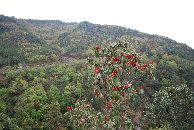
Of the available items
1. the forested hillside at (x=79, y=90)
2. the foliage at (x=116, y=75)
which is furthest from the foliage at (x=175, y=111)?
the foliage at (x=116, y=75)

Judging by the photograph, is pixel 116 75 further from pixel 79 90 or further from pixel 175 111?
pixel 79 90

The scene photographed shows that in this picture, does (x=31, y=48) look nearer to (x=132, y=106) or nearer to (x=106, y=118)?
(x=132, y=106)

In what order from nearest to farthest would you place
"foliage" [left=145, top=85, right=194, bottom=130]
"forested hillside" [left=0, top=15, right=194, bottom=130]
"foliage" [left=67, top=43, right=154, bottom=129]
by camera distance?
"foliage" [left=67, top=43, right=154, bottom=129], "forested hillside" [left=0, top=15, right=194, bottom=130], "foliage" [left=145, top=85, right=194, bottom=130]

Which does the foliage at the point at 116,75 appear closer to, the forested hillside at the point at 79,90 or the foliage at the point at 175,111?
the forested hillside at the point at 79,90

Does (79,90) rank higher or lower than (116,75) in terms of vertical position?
lower

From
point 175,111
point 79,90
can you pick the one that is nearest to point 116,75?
point 175,111

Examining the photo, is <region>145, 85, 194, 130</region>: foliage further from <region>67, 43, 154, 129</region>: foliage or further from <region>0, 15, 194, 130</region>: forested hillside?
<region>67, 43, 154, 129</region>: foliage

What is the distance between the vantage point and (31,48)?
179 metres

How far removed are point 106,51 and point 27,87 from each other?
90.1 metres

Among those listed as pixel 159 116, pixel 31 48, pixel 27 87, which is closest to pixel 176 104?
pixel 159 116

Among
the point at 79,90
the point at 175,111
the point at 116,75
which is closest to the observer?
the point at 116,75

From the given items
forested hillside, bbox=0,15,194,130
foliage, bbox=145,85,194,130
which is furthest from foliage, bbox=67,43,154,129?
foliage, bbox=145,85,194,130

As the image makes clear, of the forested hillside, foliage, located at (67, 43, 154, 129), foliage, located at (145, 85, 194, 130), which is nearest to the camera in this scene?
foliage, located at (67, 43, 154, 129)

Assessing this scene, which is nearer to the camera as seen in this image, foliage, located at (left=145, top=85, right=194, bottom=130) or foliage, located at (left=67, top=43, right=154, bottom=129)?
foliage, located at (left=67, top=43, right=154, bottom=129)
